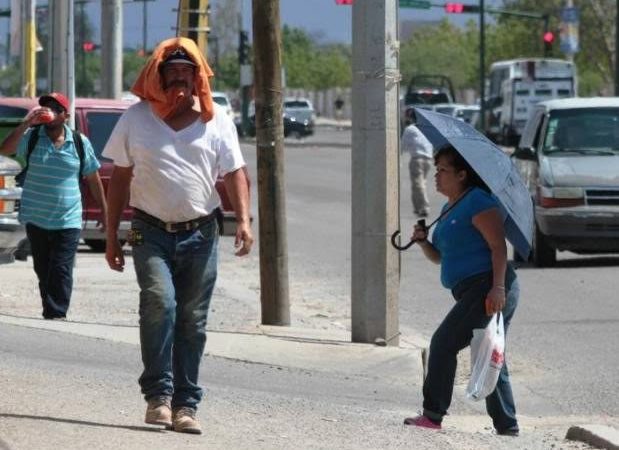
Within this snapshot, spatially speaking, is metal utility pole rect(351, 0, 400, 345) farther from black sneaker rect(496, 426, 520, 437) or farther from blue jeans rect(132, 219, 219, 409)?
blue jeans rect(132, 219, 219, 409)

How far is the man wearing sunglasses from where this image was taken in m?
12.3

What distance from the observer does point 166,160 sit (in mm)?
7891

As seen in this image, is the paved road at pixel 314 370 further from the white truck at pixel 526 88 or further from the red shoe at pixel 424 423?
the white truck at pixel 526 88

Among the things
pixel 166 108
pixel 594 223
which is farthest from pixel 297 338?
pixel 594 223

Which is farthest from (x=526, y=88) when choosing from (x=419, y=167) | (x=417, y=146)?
(x=419, y=167)

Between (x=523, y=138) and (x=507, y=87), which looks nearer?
(x=523, y=138)

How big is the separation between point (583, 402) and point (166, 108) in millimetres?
3927

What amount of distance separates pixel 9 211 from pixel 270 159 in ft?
9.01

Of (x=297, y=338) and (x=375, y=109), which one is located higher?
(x=375, y=109)

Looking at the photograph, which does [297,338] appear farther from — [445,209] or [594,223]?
[594,223]

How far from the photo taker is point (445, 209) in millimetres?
8492

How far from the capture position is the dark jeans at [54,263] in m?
12.4

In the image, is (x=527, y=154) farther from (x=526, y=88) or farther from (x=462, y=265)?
(x=526, y=88)

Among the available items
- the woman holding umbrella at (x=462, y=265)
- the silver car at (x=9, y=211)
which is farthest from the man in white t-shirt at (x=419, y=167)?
the woman holding umbrella at (x=462, y=265)
